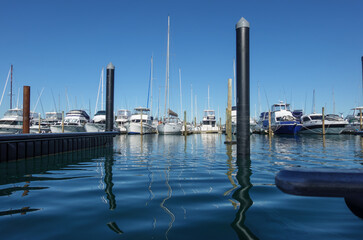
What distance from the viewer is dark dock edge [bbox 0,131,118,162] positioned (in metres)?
8.05

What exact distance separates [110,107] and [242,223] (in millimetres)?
14380

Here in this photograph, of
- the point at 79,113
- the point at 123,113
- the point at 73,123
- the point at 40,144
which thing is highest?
the point at 123,113

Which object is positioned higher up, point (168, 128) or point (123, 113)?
point (123, 113)

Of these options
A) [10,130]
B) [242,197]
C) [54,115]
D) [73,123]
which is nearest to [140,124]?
[73,123]

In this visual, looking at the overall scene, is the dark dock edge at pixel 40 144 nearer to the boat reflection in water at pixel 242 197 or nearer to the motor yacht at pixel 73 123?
the boat reflection in water at pixel 242 197

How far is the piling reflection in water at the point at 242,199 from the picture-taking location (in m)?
2.61

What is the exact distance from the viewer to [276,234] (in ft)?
8.36

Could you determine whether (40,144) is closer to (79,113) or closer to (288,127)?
(288,127)

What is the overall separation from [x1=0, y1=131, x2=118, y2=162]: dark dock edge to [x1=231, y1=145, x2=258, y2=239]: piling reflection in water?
22.6 ft

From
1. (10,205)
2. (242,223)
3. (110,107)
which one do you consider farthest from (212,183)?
(110,107)

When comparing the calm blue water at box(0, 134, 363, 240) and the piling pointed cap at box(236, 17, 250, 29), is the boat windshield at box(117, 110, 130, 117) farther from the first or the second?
the calm blue water at box(0, 134, 363, 240)

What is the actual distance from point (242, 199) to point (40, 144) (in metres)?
8.50

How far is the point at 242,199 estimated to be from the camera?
389 centimetres

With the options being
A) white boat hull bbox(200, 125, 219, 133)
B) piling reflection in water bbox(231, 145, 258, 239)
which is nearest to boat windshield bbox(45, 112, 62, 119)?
white boat hull bbox(200, 125, 219, 133)
